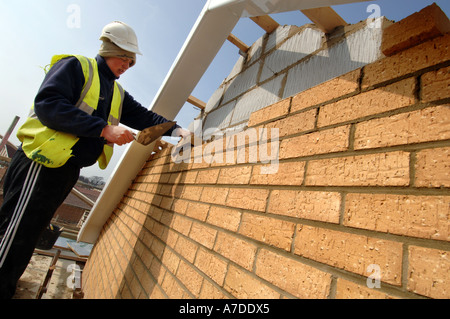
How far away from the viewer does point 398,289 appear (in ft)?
1.78

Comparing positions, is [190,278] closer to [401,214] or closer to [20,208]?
[401,214]

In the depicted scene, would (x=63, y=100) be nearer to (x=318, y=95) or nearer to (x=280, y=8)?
(x=280, y=8)

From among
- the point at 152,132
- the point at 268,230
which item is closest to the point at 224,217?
the point at 268,230

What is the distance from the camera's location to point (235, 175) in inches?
50.5

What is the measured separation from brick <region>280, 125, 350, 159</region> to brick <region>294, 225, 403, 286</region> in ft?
0.95

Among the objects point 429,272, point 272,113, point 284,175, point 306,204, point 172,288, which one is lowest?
point 172,288

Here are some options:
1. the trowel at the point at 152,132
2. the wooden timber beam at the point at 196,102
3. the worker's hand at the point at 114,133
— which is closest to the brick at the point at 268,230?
the worker's hand at the point at 114,133

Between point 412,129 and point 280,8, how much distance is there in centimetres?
103

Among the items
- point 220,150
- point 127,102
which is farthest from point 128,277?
point 127,102

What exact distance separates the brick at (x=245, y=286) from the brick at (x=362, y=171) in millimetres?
413

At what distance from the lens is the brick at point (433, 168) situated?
55 cm

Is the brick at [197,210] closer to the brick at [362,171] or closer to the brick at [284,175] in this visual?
the brick at [284,175]

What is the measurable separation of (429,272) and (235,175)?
2.90 feet
